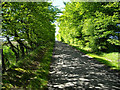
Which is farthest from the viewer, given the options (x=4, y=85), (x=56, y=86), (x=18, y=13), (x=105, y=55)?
(x=105, y=55)

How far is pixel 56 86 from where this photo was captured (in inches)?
207

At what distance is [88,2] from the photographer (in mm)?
13695

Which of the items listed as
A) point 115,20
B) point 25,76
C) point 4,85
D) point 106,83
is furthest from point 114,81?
point 115,20

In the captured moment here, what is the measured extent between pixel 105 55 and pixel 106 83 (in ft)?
27.0

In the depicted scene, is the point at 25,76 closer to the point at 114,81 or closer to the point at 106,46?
the point at 114,81

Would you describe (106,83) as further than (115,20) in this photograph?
No

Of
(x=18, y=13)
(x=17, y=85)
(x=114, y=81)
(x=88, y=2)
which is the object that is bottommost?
(x=114, y=81)

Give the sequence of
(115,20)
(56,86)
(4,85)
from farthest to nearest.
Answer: (115,20) < (56,86) < (4,85)

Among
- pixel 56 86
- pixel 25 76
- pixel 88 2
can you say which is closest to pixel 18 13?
pixel 25 76

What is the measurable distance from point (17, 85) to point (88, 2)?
43.2 ft

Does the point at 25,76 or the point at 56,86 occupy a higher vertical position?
the point at 25,76

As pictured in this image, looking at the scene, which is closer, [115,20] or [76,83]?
[76,83]

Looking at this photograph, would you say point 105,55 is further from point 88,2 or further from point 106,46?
point 88,2

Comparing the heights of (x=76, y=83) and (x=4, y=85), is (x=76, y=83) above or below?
below
